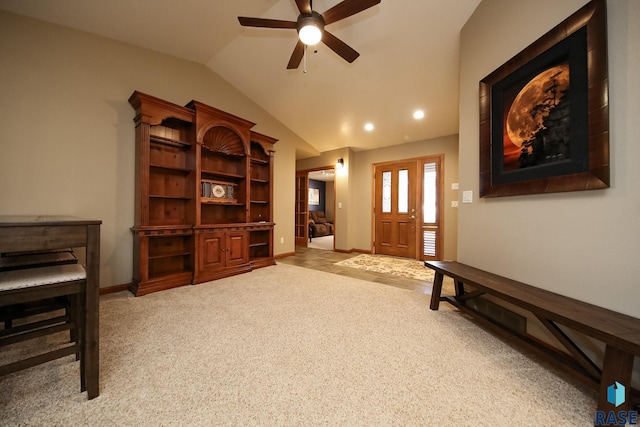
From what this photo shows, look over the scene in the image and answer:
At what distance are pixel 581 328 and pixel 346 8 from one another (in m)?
2.63

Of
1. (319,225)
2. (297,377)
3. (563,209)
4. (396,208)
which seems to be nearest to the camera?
(297,377)

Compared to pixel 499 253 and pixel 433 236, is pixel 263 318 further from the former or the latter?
pixel 433 236

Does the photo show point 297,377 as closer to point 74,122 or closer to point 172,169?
point 172,169

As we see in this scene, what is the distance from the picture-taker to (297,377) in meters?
1.34

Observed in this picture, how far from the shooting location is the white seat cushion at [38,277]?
1.05 m

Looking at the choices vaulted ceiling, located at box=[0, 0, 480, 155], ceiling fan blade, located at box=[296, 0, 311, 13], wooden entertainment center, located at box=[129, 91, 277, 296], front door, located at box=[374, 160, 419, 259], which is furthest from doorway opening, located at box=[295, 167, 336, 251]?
ceiling fan blade, located at box=[296, 0, 311, 13]

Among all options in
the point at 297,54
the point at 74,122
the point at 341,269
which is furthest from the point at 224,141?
the point at 341,269

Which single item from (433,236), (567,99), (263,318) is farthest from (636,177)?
(433,236)

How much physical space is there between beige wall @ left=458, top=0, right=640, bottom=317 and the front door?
2522 millimetres

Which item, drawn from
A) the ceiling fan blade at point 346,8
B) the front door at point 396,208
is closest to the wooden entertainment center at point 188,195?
the ceiling fan blade at point 346,8

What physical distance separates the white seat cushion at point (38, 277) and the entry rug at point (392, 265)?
351cm

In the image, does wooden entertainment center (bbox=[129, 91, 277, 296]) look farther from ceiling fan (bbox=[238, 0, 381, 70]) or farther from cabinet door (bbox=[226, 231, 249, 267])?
ceiling fan (bbox=[238, 0, 381, 70])

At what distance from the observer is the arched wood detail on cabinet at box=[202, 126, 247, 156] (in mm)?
3598

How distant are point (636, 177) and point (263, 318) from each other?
2610 mm
